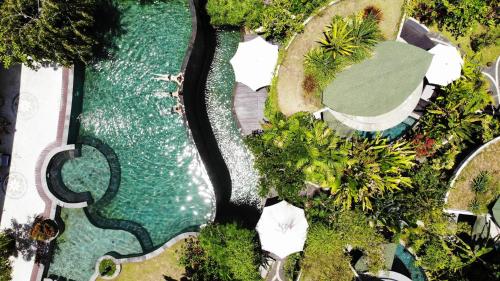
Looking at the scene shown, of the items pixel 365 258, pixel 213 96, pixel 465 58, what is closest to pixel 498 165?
pixel 465 58

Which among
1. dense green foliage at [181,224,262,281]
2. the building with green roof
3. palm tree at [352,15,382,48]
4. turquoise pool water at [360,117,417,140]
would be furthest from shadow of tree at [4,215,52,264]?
palm tree at [352,15,382,48]

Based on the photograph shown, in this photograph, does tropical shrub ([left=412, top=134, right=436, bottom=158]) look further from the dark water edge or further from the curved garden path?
the dark water edge

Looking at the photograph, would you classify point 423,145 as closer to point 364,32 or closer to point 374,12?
point 364,32

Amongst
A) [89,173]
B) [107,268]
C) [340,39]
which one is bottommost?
[107,268]

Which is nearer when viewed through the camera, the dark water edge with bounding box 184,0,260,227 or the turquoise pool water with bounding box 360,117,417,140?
the dark water edge with bounding box 184,0,260,227

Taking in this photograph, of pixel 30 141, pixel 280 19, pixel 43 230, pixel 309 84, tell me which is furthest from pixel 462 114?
pixel 30 141

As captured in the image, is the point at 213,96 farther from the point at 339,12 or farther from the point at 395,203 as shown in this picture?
the point at 395,203
